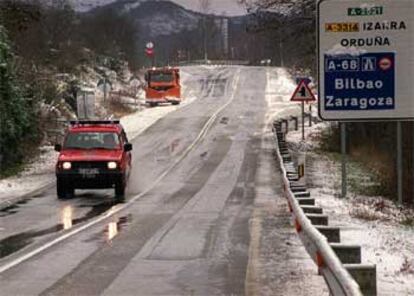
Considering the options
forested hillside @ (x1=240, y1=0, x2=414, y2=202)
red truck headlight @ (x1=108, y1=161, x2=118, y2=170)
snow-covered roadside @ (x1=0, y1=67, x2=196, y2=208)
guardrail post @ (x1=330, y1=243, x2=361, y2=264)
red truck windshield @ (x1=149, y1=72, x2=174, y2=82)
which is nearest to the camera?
guardrail post @ (x1=330, y1=243, x2=361, y2=264)

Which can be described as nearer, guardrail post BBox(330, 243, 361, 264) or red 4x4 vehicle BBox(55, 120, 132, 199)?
guardrail post BBox(330, 243, 361, 264)

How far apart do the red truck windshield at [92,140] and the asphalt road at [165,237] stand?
50.7 inches

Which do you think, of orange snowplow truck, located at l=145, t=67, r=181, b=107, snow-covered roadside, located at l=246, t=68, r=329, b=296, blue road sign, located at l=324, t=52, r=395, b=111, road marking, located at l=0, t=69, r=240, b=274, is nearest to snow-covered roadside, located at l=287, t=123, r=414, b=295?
snow-covered roadside, located at l=246, t=68, r=329, b=296

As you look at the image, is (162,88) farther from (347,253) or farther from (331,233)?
(347,253)

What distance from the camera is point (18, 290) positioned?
9469 millimetres

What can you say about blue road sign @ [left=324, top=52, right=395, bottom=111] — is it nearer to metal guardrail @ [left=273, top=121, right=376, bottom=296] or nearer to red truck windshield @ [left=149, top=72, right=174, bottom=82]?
metal guardrail @ [left=273, top=121, right=376, bottom=296]

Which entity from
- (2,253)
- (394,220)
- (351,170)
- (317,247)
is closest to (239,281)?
(317,247)

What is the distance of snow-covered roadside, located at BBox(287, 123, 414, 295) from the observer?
9898 mm

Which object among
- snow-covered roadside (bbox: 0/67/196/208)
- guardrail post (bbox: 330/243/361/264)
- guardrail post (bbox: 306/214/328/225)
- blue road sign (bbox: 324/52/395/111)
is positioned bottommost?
snow-covered roadside (bbox: 0/67/196/208)

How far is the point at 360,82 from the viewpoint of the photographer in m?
17.2

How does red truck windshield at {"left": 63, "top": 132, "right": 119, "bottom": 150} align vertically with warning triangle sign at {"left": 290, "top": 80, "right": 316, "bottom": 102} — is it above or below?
below

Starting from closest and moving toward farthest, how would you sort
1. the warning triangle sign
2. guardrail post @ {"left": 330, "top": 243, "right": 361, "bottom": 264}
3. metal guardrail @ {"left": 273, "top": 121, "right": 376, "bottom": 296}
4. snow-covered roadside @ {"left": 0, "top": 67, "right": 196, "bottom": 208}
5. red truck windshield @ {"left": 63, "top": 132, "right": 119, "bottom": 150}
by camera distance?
1. metal guardrail @ {"left": 273, "top": 121, "right": 376, "bottom": 296}
2. guardrail post @ {"left": 330, "top": 243, "right": 361, "bottom": 264}
3. red truck windshield @ {"left": 63, "top": 132, "right": 119, "bottom": 150}
4. snow-covered roadside @ {"left": 0, "top": 67, "right": 196, "bottom": 208}
5. the warning triangle sign

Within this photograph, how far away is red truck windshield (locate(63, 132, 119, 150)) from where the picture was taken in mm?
22906

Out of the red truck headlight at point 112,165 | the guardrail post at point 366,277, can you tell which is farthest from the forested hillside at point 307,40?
the guardrail post at point 366,277
